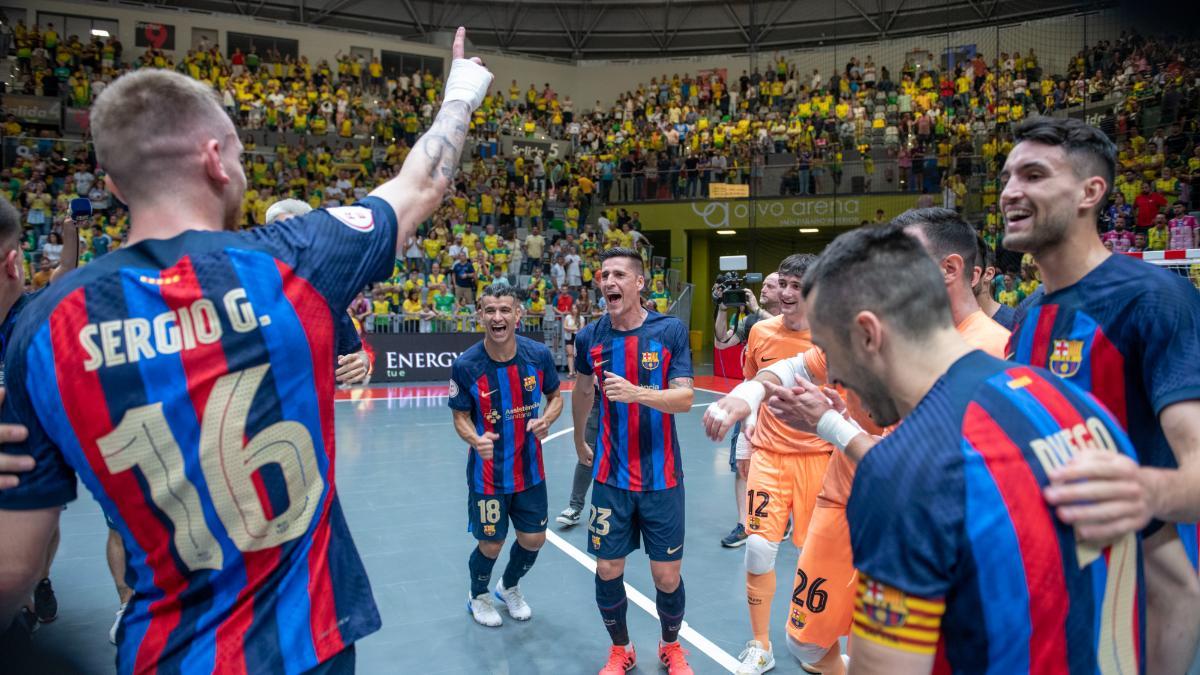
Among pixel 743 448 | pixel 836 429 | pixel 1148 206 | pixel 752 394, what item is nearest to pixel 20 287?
pixel 752 394

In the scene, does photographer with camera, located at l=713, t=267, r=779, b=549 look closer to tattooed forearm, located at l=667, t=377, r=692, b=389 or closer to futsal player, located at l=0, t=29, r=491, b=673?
tattooed forearm, located at l=667, t=377, r=692, b=389

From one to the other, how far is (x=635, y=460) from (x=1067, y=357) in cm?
277

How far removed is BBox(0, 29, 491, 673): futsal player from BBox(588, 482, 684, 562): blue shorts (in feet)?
9.93

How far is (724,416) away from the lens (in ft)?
8.68

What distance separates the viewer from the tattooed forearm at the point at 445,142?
2166mm

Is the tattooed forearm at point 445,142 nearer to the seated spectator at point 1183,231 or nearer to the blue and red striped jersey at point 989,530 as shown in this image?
the blue and red striped jersey at point 989,530

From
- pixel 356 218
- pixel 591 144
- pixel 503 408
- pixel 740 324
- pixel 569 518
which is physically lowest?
pixel 569 518

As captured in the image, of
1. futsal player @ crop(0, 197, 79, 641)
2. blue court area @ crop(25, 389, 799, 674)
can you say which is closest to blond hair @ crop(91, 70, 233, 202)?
futsal player @ crop(0, 197, 79, 641)

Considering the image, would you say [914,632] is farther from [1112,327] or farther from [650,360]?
[650,360]

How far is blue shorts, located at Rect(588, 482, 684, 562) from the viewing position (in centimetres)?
487

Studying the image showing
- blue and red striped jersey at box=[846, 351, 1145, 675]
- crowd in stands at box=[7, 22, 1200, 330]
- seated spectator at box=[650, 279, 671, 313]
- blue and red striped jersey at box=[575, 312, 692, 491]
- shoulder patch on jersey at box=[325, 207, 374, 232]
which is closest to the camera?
blue and red striped jersey at box=[846, 351, 1145, 675]

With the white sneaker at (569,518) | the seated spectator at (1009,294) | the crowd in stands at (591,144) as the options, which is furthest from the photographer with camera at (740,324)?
the crowd in stands at (591,144)

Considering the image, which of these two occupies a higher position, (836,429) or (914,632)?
(836,429)

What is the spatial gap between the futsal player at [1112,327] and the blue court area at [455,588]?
262 centimetres
